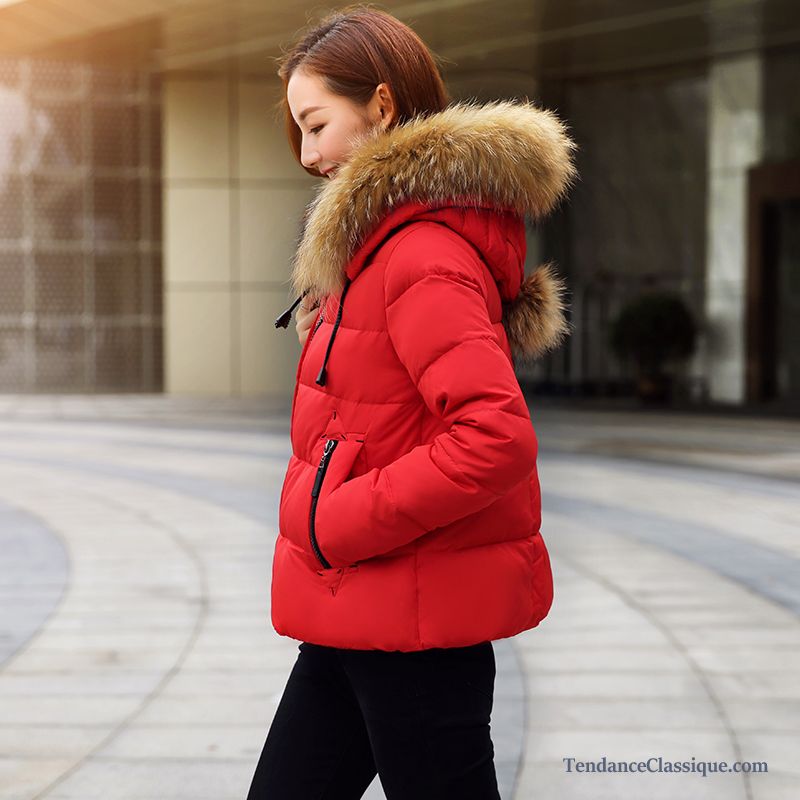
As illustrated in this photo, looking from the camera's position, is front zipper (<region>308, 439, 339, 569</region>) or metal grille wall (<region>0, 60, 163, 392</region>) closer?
front zipper (<region>308, 439, 339, 569</region>)

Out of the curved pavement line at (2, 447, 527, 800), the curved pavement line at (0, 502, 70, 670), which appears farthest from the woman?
the curved pavement line at (0, 502, 70, 670)

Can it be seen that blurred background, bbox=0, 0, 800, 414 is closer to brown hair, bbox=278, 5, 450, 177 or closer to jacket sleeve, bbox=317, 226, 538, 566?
brown hair, bbox=278, 5, 450, 177

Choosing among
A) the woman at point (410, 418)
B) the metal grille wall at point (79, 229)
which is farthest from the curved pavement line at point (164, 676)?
the metal grille wall at point (79, 229)

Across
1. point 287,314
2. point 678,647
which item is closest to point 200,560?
point 678,647

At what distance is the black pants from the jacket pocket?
20 cm

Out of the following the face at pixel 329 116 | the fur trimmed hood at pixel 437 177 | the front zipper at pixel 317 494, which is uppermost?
the face at pixel 329 116

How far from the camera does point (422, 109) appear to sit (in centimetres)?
196

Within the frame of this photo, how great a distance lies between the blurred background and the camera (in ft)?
57.3

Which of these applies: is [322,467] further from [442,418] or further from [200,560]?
[200,560]

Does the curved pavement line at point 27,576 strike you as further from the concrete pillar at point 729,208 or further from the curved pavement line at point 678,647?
the concrete pillar at point 729,208

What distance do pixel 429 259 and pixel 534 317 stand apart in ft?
1.09

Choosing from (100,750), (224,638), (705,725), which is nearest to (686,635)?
(705,725)

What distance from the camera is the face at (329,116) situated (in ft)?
6.32

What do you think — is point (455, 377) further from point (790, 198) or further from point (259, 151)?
point (259, 151)
